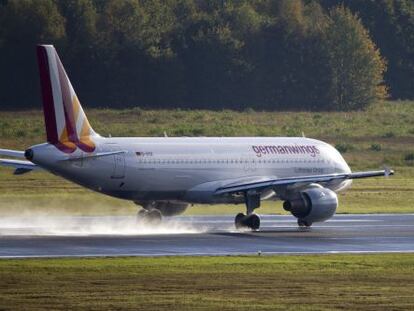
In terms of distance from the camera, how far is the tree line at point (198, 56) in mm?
121812

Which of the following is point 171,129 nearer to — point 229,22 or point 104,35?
point 104,35

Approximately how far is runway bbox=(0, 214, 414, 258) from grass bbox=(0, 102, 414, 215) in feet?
18.3

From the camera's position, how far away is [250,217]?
5797cm

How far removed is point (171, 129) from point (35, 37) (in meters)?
18.8

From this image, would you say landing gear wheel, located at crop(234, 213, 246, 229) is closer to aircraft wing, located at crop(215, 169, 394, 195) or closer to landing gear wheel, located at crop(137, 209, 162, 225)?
aircraft wing, located at crop(215, 169, 394, 195)

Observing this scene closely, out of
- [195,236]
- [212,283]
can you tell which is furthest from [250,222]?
[212,283]

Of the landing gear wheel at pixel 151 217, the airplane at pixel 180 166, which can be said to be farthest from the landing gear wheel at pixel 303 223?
the landing gear wheel at pixel 151 217

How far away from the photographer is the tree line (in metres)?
122

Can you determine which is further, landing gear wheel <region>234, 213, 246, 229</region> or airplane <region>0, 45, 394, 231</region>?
landing gear wheel <region>234, 213, 246, 229</region>

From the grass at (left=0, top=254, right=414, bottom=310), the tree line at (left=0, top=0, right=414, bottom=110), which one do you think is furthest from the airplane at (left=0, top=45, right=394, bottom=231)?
the tree line at (left=0, top=0, right=414, bottom=110)

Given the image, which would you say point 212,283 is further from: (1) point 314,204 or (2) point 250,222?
(1) point 314,204

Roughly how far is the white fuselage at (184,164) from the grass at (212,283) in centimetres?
1221

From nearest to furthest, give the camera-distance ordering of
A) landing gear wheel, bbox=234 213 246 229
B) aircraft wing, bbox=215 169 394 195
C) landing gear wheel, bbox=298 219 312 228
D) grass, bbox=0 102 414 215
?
1. landing gear wheel, bbox=234 213 246 229
2. aircraft wing, bbox=215 169 394 195
3. landing gear wheel, bbox=298 219 312 228
4. grass, bbox=0 102 414 215

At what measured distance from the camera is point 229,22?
13712cm
